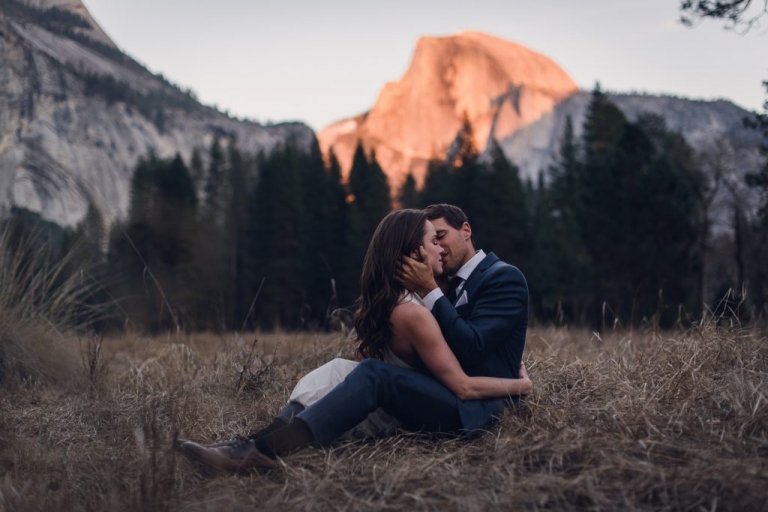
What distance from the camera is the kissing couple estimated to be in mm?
3367

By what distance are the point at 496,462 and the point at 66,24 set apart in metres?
11.4

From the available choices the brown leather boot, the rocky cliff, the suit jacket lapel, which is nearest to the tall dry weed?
the brown leather boot

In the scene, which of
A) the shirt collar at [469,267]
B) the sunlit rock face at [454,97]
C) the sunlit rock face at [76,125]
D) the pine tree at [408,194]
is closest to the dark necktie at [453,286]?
the shirt collar at [469,267]

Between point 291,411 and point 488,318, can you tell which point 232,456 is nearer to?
point 291,411

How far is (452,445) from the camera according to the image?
3516 mm

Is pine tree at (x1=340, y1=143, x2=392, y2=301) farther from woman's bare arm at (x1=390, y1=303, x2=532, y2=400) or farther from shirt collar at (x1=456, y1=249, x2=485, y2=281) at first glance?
woman's bare arm at (x1=390, y1=303, x2=532, y2=400)

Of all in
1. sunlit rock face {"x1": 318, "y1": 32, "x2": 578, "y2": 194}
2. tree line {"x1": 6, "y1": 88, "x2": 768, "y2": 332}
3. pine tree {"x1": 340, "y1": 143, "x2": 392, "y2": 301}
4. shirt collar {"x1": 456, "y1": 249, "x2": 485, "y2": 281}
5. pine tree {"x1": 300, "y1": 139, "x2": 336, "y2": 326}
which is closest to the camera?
shirt collar {"x1": 456, "y1": 249, "x2": 485, "y2": 281}

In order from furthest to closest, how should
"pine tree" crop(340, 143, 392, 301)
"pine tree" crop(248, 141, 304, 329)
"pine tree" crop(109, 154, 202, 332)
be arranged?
"pine tree" crop(340, 143, 392, 301) → "pine tree" crop(248, 141, 304, 329) → "pine tree" crop(109, 154, 202, 332)

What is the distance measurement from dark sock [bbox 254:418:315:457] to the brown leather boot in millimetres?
36

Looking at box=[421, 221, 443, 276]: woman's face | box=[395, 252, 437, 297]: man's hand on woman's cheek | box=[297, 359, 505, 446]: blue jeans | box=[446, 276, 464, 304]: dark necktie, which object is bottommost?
box=[297, 359, 505, 446]: blue jeans

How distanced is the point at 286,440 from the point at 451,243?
1.47 meters

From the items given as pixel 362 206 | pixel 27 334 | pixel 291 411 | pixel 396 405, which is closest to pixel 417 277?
pixel 396 405

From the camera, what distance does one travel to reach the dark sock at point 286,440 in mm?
3318

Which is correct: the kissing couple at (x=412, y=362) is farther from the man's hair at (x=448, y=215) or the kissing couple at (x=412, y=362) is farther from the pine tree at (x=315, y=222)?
the pine tree at (x=315, y=222)
